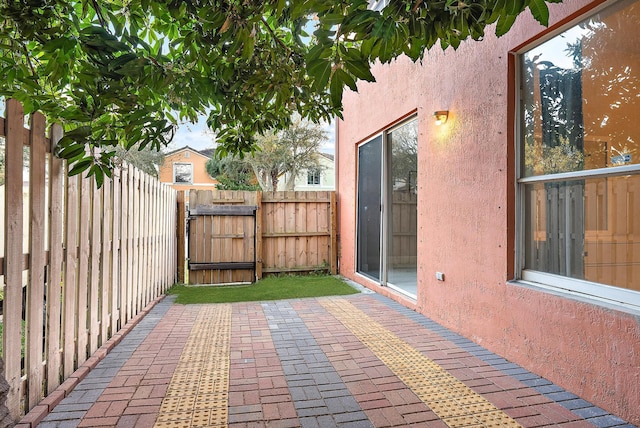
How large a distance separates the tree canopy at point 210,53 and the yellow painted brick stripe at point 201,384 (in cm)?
136

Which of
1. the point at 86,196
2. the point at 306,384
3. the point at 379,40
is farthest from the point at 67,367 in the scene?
the point at 379,40

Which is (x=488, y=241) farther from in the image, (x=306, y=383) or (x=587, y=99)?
(x=306, y=383)

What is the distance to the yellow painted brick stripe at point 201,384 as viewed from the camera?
2156 millimetres

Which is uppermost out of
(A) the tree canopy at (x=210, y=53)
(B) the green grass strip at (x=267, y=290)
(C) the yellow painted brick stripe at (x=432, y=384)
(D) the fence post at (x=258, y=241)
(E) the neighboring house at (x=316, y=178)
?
(E) the neighboring house at (x=316, y=178)

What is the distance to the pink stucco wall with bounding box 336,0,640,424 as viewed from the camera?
7.60ft

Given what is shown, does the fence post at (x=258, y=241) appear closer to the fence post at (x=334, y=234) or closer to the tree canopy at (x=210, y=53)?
the fence post at (x=334, y=234)

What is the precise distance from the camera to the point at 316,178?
24703 mm

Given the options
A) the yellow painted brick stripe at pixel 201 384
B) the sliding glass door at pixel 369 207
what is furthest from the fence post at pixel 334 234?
the yellow painted brick stripe at pixel 201 384

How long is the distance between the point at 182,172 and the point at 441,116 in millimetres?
24577

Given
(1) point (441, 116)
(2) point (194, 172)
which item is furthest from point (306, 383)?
(2) point (194, 172)

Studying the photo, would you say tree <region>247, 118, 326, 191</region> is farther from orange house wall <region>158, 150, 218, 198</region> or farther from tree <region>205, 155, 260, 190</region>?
orange house wall <region>158, 150, 218, 198</region>

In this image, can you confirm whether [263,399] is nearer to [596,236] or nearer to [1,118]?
[1,118]

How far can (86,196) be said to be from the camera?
292 cm

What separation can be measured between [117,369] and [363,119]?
191 inches
